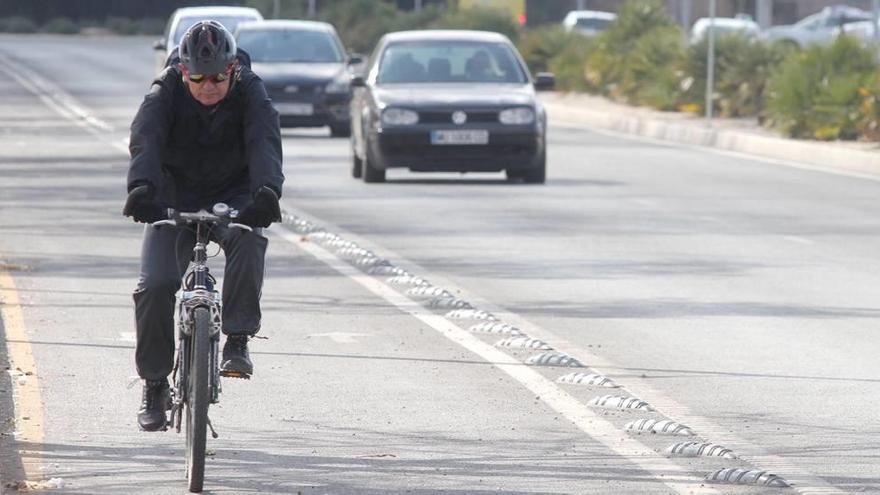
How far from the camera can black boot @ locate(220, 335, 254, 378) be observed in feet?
25.9

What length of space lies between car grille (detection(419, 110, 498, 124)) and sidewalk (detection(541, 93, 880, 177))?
535cm

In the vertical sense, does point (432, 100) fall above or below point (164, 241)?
below

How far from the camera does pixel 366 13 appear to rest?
229 feet

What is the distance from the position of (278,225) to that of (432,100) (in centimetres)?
479

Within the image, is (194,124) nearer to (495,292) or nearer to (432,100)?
(495,292)

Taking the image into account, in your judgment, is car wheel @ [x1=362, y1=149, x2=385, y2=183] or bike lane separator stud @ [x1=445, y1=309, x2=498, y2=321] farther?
car wheel @ [x1=362, y1=149, x2=385, y2=183]

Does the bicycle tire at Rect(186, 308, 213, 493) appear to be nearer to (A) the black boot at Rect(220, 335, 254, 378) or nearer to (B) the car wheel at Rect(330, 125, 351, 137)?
(A) the black boot at Rect(220, 335, 254, 378)

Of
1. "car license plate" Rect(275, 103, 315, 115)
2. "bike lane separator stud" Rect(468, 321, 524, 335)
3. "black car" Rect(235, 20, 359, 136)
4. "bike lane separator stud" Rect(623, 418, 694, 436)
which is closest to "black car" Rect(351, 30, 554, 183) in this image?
"black car" Rect(235, 20, 359, 136)

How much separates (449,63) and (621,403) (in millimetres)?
14862

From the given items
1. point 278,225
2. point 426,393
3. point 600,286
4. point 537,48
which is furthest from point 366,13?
point 426,393

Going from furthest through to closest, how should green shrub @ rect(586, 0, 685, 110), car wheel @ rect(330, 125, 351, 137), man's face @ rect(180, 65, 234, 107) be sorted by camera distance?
green shrub @ rect(586, 0, 685, 110), car wheel @ rect(330, 125, 351, 137), man's face @ rect(180, 65, 234, 107)

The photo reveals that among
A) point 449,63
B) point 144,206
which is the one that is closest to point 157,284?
point 144,206

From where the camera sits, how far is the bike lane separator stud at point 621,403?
9406 mm

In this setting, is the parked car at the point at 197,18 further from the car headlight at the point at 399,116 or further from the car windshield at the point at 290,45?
the car headlight at the point at 399,116
